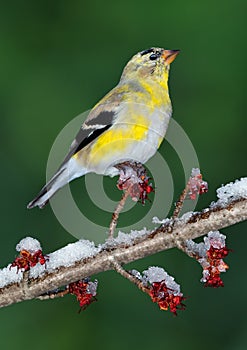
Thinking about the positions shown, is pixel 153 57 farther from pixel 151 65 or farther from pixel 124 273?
pixel 124 273

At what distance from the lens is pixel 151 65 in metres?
2.58

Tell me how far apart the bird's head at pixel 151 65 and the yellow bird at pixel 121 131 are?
0.05 feet

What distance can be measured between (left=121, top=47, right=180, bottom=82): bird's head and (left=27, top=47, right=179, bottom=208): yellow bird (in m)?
0.02

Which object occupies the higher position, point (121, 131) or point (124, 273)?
point (121, 131)

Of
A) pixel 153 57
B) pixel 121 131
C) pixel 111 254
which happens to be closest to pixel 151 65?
pixel 153 57

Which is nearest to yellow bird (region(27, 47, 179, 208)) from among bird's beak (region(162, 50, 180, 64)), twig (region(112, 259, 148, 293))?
bird's beak (region(162, 50, 180, 64))

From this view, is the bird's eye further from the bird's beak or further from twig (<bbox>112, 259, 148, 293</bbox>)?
twig (<bbox>112, 259, 148, 293</bbox>)

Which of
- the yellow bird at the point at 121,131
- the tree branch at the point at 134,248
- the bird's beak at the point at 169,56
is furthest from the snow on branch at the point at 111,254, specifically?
the bird's beak at the point at 169,56

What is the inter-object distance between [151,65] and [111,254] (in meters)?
1.10

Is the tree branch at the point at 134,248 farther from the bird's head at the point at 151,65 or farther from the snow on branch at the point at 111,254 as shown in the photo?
the bird's head at the point at 151,65

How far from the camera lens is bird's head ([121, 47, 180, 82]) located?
8.40ft

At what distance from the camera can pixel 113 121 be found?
2.42m

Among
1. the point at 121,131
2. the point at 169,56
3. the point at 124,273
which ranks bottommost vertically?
the point at 124,273
